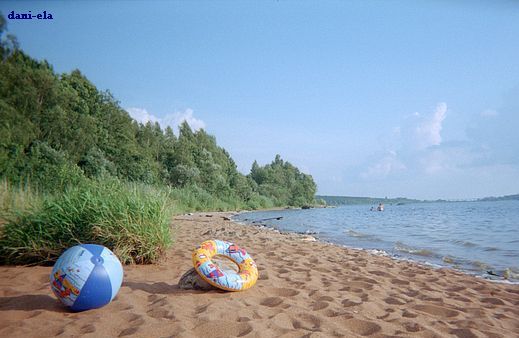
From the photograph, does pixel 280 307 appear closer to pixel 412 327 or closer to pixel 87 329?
pixel 412 327

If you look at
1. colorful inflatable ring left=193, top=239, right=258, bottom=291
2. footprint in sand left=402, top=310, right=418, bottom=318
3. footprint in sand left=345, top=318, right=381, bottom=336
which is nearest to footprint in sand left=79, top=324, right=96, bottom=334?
colorful inflatable ring left=193, top=239, right=258, bottom=291

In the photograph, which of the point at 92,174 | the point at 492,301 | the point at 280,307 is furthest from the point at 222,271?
the point at 92,174

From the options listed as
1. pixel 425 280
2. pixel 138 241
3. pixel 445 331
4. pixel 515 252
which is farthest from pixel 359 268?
pixel 515 252

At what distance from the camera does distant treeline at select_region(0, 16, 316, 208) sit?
22.4 metres

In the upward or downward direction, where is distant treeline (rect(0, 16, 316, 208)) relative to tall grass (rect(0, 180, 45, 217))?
upward

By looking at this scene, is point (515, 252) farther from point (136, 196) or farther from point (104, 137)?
point (104, 137)

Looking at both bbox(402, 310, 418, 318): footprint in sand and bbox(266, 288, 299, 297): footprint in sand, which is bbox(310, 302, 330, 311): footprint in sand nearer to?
bbox(266, 288, 299, 297): footprint in sand

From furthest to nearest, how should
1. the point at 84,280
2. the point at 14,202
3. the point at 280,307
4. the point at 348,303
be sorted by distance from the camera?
the point at 14,202 < the point at 348,303 < the point at 280,307 < the point at 84,280

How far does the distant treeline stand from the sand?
6.65 m

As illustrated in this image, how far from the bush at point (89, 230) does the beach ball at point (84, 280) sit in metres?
1.80

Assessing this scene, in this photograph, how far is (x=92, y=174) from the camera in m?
29.3

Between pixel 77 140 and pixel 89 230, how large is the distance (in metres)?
27.7

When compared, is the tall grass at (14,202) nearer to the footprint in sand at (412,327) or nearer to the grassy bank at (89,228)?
the grassy bank at (89,228)

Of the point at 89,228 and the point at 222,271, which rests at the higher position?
the point at 89,228
